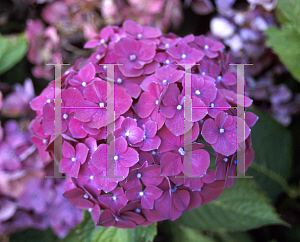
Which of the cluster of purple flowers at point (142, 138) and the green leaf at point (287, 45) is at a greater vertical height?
the green leaf at point (287, 45)

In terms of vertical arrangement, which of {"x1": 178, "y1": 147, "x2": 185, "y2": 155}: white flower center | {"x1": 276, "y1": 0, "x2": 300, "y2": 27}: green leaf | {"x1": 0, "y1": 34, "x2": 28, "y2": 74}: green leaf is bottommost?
{"x1": 0, "y1": 34, "x2": 28, "y2": 74}: green leaf

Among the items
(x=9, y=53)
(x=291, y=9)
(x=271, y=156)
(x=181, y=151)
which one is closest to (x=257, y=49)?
(x=291, y=9)

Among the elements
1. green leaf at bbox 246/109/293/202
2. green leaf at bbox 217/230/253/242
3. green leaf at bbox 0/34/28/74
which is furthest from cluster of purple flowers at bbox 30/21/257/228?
green leaf at bbox 217/230/253/242

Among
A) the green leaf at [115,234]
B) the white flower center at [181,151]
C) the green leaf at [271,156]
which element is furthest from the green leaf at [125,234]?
the green leaf at [271,156]

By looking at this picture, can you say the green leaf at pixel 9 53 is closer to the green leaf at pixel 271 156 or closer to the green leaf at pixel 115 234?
the green leaf at pixel 115 234

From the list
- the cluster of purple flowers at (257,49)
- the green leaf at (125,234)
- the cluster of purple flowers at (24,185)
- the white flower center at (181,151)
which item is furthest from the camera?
the cluster of purple flowers at (257,49)

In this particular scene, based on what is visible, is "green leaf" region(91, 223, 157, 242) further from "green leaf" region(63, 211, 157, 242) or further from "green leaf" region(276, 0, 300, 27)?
"green leaf" region(276, 0, 300, 27)
